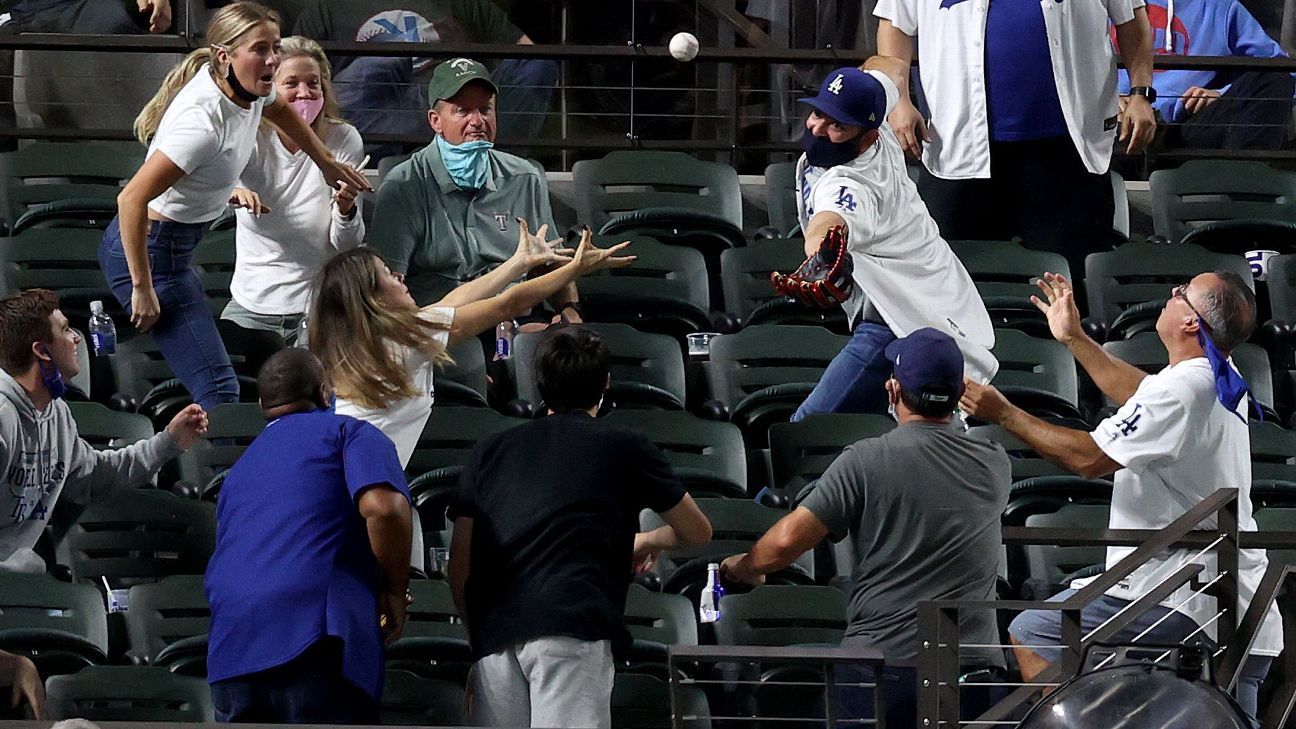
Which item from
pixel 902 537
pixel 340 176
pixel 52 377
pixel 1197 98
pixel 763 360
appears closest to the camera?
pixel 902 537

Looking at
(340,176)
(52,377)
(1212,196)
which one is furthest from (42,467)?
(1212,196)

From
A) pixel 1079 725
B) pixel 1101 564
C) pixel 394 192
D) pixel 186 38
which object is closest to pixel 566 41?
pixel 186 38

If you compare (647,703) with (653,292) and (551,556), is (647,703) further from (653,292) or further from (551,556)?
(653,292)

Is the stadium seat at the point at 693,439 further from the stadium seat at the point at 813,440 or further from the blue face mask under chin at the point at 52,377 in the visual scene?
the blue face mask under chin at the point at 52,377

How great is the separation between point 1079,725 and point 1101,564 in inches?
78.7

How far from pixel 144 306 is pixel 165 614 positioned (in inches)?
37.6

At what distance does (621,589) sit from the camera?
4.64 metres

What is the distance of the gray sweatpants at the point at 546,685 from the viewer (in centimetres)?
449

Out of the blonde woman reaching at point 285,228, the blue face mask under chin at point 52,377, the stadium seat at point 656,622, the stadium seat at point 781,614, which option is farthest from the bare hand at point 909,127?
the blue face mask under chin at point 52,377

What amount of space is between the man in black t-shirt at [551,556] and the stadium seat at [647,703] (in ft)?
2.28

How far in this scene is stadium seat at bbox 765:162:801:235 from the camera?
7.93 meters

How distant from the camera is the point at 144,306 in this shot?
6078mm

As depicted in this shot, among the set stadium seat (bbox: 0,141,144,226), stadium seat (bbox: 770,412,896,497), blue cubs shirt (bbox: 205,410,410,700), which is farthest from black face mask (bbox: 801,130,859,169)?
stadium seat (bbox: 0,141,144,226)

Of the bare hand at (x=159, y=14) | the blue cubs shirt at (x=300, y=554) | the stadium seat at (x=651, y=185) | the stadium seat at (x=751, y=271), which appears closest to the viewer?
the blue cubs shirt at (x=300, y=554)
